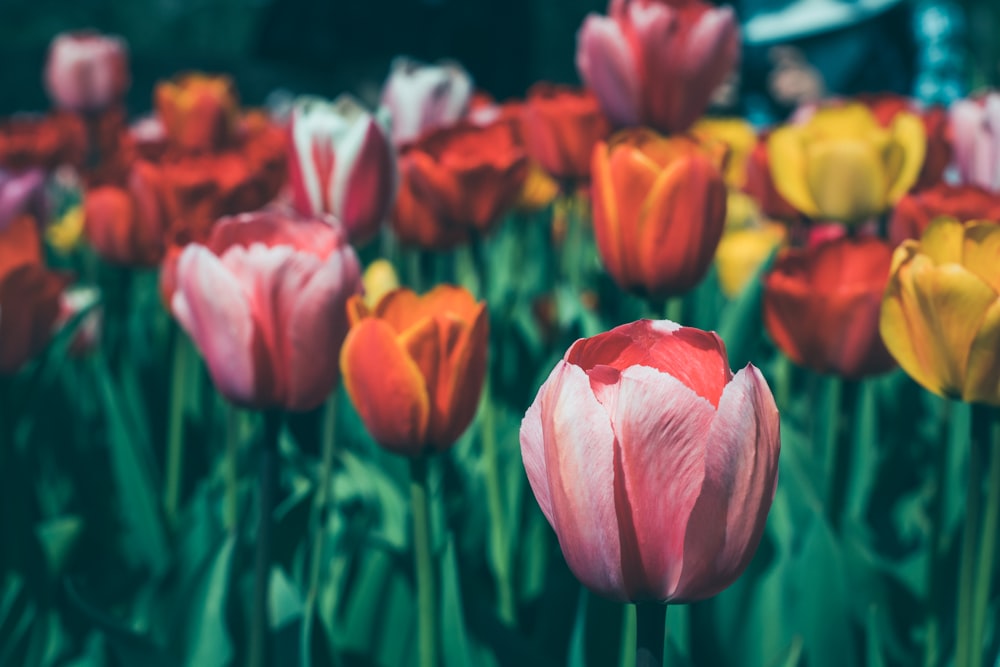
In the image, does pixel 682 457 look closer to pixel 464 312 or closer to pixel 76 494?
pixel 464 312

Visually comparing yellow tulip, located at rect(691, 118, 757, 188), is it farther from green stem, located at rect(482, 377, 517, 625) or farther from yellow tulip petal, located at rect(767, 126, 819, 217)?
green stem, located at rect(482, 377, 517, 625)

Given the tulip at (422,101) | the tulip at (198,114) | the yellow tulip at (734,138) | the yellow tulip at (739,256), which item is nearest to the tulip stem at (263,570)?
the tulip at (422,101)

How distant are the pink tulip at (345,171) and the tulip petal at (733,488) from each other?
70cm

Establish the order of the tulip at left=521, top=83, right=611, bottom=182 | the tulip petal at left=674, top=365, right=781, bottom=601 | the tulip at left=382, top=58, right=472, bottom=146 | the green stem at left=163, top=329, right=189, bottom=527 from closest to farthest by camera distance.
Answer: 1. the tulip petal at left=674, top=365, right=781, bottom=601
2. the green stem at left=163, top=329, right=189, bottom=527
3. the tulip at left=521, top=83, right=611, bottom=182
4. the tulip at left=382, top=58, right=472, bottom=146

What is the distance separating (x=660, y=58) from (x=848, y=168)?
260mm

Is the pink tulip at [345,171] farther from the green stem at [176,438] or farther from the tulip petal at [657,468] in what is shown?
the tulip petal at [657,468]

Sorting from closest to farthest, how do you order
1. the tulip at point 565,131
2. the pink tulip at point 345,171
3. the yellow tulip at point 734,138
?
the pink tulip at point 345,171
the tulip at point 565,131
the yellow tulip at point 734,138

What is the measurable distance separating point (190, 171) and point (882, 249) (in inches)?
32.4

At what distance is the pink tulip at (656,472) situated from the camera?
1.66 ft

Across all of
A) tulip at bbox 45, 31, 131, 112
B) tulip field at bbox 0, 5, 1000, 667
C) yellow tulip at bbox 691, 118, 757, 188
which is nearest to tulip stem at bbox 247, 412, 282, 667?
tulip field at bbox 0, 5, 1000, 667

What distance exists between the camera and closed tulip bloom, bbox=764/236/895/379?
97cm

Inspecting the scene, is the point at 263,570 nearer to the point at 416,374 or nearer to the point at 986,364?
the point at 416,374

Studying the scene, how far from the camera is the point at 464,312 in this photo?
84cm

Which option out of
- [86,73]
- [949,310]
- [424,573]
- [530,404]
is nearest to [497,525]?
[530,404]
